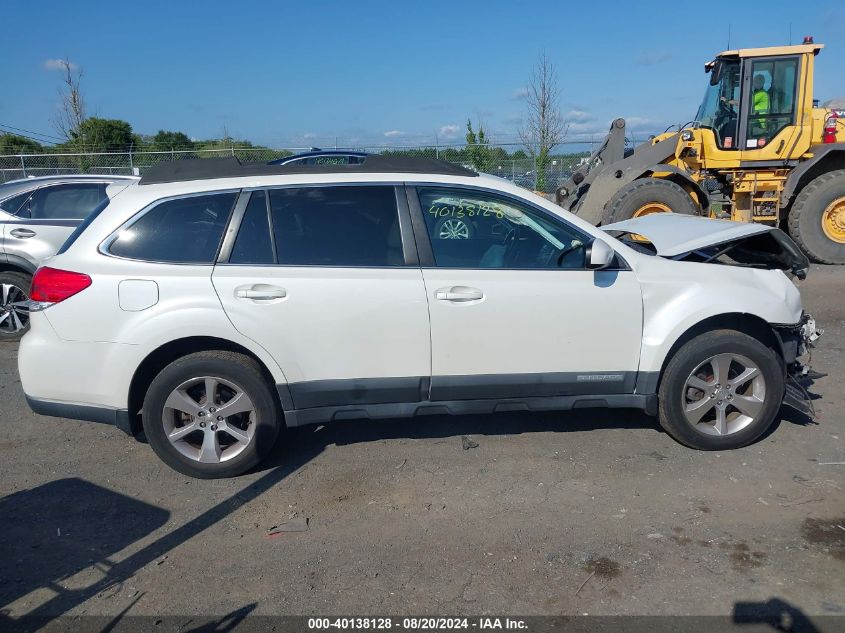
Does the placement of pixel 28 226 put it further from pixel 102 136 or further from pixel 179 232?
pixel 102 136

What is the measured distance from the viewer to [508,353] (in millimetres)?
4297

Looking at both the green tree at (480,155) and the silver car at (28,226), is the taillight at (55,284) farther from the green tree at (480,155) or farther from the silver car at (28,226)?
the green tree at (480,155)

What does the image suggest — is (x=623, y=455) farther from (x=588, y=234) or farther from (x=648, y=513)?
(x=588, y=234)

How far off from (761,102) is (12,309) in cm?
1132

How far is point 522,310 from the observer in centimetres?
424

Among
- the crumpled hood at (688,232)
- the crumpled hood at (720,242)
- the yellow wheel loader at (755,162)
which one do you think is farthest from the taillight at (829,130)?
the crumpled hood at (688,232)

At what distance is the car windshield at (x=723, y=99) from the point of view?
11.4 meters

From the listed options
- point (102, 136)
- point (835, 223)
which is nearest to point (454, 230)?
point (835, 223)

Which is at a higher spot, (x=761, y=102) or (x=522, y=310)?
(x=761, y=102)

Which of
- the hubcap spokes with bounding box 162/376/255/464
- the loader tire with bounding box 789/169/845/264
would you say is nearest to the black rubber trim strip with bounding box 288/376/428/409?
the hubcap spokes with bounding box 162/376/255/464

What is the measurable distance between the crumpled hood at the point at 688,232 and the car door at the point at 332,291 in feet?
5.78

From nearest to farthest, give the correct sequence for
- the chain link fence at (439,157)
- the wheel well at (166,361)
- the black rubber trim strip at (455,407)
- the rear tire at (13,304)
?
the wheel well at (166,361), the black rubber trim strip at (455,407), the rear tire at (13,304), the chain link fence at (439,157)

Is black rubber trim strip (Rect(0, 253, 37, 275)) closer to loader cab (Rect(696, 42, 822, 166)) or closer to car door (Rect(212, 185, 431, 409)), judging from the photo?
car door (Rect(212, 185, 431, 409))

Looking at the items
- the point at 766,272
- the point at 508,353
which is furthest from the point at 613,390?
the point at 766,272
